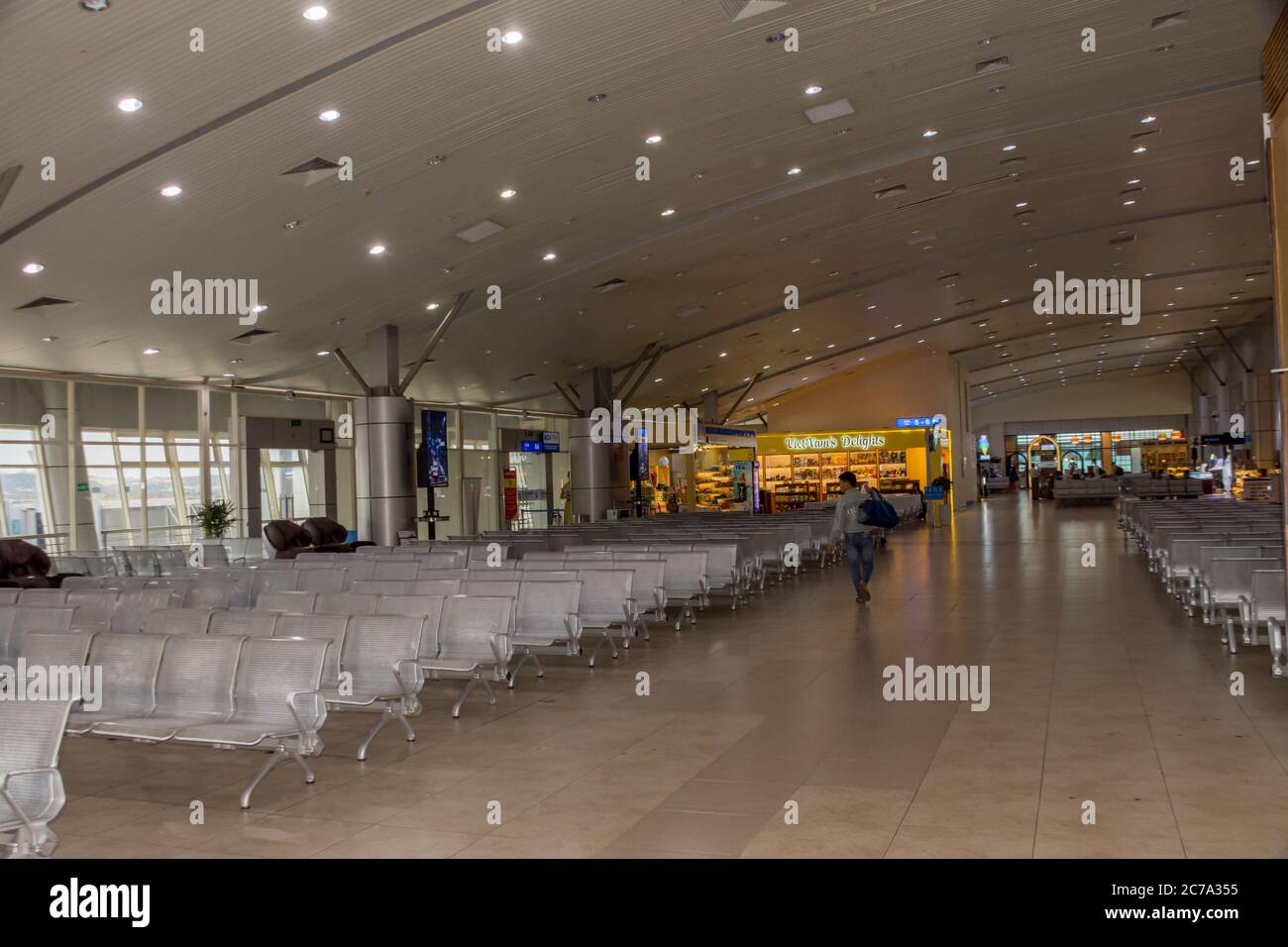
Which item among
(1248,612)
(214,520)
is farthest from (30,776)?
(214,520)

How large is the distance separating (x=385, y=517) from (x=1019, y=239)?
51.6ft

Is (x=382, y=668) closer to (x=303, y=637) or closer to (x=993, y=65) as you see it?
(x=303, y=637)

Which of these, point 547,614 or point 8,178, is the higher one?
point 8,178

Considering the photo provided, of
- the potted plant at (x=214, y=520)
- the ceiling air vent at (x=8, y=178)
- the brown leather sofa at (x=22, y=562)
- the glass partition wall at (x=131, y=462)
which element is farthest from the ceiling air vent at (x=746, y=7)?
the potted plant at (x=214, y=520)

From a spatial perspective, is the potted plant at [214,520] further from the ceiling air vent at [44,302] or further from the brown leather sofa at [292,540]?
the ceiling air vent at [44,302]

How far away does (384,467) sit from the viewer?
20500 millimetres

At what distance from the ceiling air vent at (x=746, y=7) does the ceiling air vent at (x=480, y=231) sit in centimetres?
677

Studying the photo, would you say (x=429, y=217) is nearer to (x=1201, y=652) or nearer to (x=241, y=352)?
(x=241, y=352)

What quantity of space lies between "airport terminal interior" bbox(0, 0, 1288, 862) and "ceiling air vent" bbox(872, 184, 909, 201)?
264mm

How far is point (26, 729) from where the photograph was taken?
4.42 metres

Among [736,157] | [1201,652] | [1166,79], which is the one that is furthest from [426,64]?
[1166,79]

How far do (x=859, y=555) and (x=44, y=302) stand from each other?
1191 cm

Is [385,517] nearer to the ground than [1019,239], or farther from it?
nearer to the ground

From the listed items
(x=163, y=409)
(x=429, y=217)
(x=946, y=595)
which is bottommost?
(x=946, y=595)
